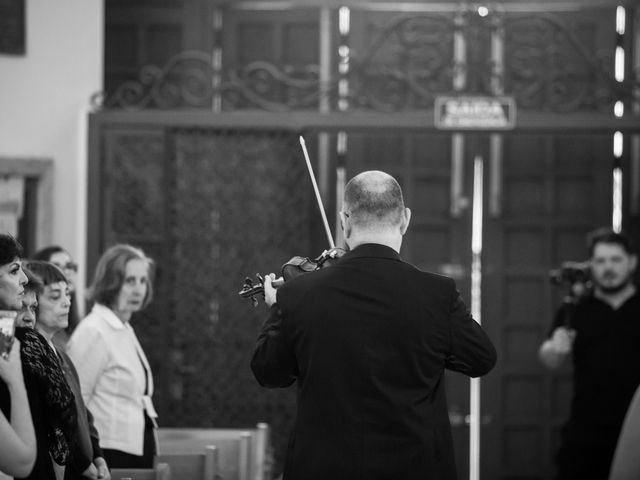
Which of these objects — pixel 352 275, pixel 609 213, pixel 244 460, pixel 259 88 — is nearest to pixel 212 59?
pixel 259 88

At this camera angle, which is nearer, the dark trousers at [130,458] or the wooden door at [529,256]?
the dark trousers at [130,458]

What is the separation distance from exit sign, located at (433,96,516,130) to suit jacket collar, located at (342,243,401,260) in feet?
11.9

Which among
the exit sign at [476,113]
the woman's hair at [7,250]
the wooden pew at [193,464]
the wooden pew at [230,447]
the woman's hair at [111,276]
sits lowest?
the wooden pew at [230,447]

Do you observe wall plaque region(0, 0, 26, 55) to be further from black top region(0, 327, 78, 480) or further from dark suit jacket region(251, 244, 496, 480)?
dark suit jacket region(251, 244, 496, 480)

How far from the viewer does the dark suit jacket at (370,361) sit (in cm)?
296

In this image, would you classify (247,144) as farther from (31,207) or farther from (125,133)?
(31,207)

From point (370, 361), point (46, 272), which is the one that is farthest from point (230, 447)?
point (370, 361)

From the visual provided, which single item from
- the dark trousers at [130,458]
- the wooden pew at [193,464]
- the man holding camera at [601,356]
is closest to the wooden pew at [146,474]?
the wooden pew at [193,464]

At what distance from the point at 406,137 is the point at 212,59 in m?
1.34

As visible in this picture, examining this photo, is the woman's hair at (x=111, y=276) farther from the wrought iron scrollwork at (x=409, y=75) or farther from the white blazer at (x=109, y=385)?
the wrought iron scrollwork at (x=409, y=75)

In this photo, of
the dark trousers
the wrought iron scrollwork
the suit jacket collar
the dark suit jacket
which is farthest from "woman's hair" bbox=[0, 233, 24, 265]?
the wrought iron scrollwork

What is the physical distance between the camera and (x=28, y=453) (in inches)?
106

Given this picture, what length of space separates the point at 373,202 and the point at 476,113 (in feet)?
12.1

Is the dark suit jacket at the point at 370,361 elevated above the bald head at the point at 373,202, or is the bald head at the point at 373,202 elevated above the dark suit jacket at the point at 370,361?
the bald head at the point at 373,202
